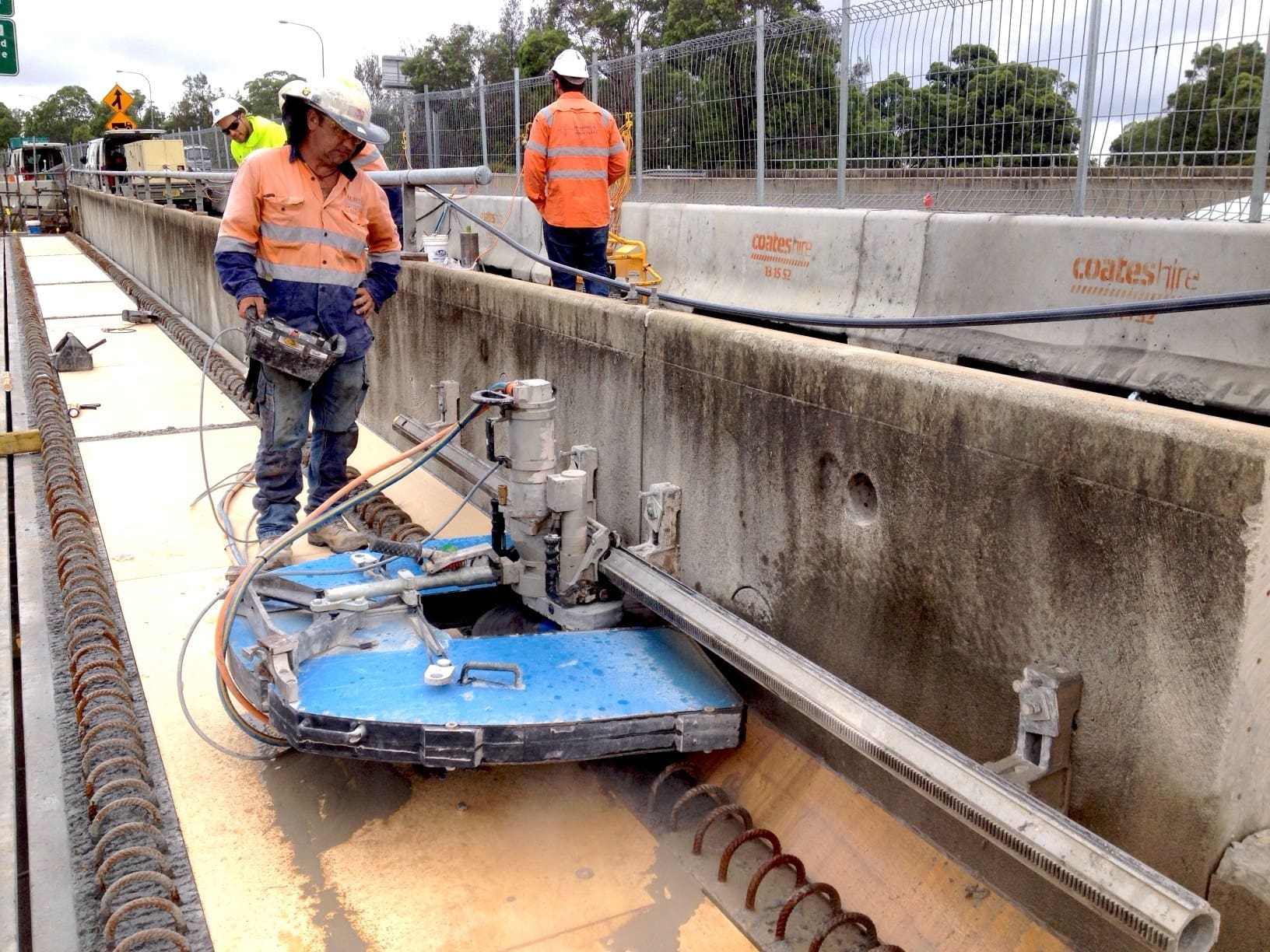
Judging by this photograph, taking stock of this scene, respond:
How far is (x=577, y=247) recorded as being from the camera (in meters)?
8.54

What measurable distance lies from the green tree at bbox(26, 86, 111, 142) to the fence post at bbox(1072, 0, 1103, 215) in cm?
13315

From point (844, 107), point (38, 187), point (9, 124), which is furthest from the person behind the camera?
point (9, 124)

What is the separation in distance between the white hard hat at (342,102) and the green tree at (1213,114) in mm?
4552

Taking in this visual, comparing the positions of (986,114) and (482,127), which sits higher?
(482,127)

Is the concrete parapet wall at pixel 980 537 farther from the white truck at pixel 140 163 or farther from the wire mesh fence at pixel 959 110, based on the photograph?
the white truck at pixel 140 163

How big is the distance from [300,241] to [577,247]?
3.83 metres

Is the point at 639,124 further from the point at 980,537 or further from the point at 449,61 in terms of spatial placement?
the point at 449,61

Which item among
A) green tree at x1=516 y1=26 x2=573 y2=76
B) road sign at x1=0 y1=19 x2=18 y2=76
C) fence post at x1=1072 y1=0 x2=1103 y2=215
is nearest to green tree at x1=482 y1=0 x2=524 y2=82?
green tree at x1=516 y1=26 x2=573 y2=76

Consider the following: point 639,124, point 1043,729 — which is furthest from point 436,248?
point 1043,729

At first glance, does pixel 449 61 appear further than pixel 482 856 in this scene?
Yes

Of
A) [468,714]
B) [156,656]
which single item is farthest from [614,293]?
[468,714]

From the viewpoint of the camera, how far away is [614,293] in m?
9.44

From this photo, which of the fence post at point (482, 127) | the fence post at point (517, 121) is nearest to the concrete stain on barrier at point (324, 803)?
the fence post at point (517, 121)

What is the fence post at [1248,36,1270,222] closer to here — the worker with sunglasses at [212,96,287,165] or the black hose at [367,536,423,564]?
the black hose at [367,536,423,564]
